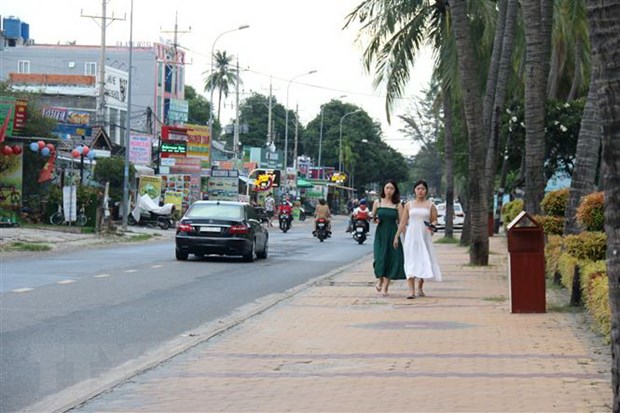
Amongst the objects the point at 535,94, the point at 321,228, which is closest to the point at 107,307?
the point at 535,94

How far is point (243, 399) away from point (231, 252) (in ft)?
59.9

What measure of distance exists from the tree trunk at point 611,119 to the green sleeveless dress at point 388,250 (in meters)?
11.1

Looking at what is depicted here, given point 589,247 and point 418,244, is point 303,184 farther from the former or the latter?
point 589,247

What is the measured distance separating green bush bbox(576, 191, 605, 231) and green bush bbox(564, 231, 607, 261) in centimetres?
151

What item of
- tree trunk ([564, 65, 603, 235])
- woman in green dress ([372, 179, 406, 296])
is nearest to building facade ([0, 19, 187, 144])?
tree trunk ([564, 65, 603, 235])

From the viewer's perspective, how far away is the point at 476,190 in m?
22.4

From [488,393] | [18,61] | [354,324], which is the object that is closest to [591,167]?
[354,324]

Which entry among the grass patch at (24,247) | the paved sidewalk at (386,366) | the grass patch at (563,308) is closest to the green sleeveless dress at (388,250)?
the paved sidewalk at (386,366)

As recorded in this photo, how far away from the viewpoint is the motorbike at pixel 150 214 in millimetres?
48969

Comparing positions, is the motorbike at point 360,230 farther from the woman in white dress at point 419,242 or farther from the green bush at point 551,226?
the woman in white dress at point 419,242

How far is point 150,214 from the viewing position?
49.2 metres

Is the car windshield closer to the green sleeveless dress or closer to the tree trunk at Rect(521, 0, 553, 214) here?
the tree trunk at Rect(521, 0, 553, 214)

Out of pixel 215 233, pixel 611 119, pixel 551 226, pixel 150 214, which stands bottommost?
pixel 215 233

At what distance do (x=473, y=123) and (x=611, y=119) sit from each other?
54.1 ft
